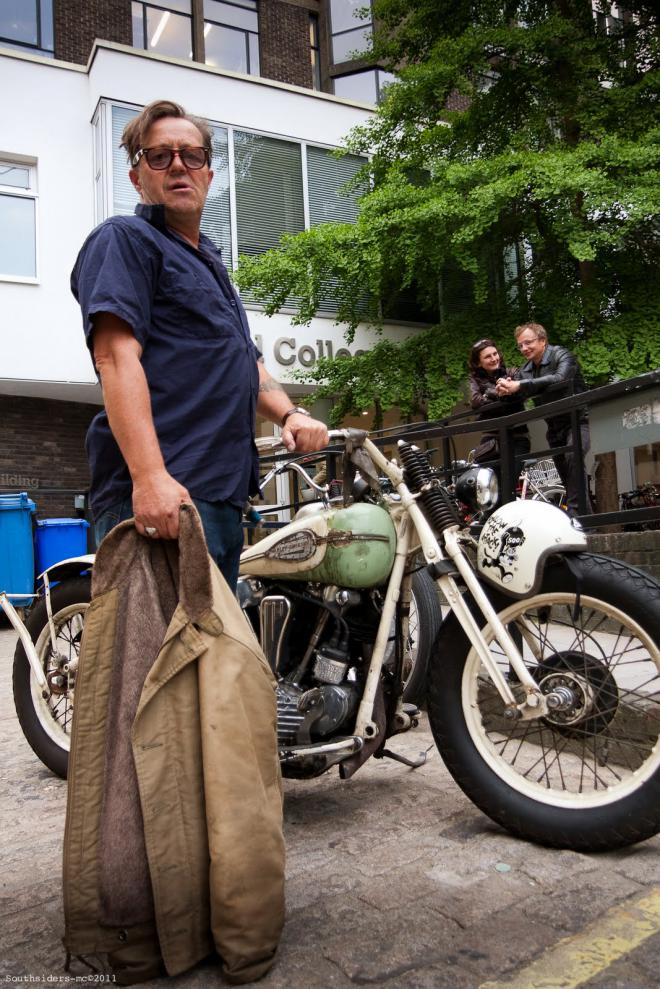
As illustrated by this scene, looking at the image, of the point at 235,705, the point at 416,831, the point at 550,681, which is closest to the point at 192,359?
the point at 235,705

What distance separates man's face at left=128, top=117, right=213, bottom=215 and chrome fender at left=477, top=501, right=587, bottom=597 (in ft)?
4.31

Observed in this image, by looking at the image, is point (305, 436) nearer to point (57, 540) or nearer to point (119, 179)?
point (57, 540)

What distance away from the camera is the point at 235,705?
1.79 m

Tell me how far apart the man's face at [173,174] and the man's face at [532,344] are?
4.90 m

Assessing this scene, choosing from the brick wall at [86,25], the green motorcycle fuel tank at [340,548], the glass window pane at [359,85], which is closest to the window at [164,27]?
the brick wall at [86,25]

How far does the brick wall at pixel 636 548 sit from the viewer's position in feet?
17.1

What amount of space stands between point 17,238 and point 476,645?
40.9ft

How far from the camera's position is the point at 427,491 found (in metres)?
2.64

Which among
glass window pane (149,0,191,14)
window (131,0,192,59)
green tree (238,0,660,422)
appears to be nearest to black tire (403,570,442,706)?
green tree (238,0,660,422)

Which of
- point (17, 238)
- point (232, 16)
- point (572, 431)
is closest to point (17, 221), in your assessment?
point (17, 238)

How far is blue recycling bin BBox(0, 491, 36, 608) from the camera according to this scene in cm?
919

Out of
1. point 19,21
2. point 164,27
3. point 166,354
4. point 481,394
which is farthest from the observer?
point 164,27

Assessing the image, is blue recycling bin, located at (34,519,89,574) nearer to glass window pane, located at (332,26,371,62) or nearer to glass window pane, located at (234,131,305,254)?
glass window pane, located at (234,131,305,254)

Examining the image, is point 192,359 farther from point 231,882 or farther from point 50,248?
point 50,248
